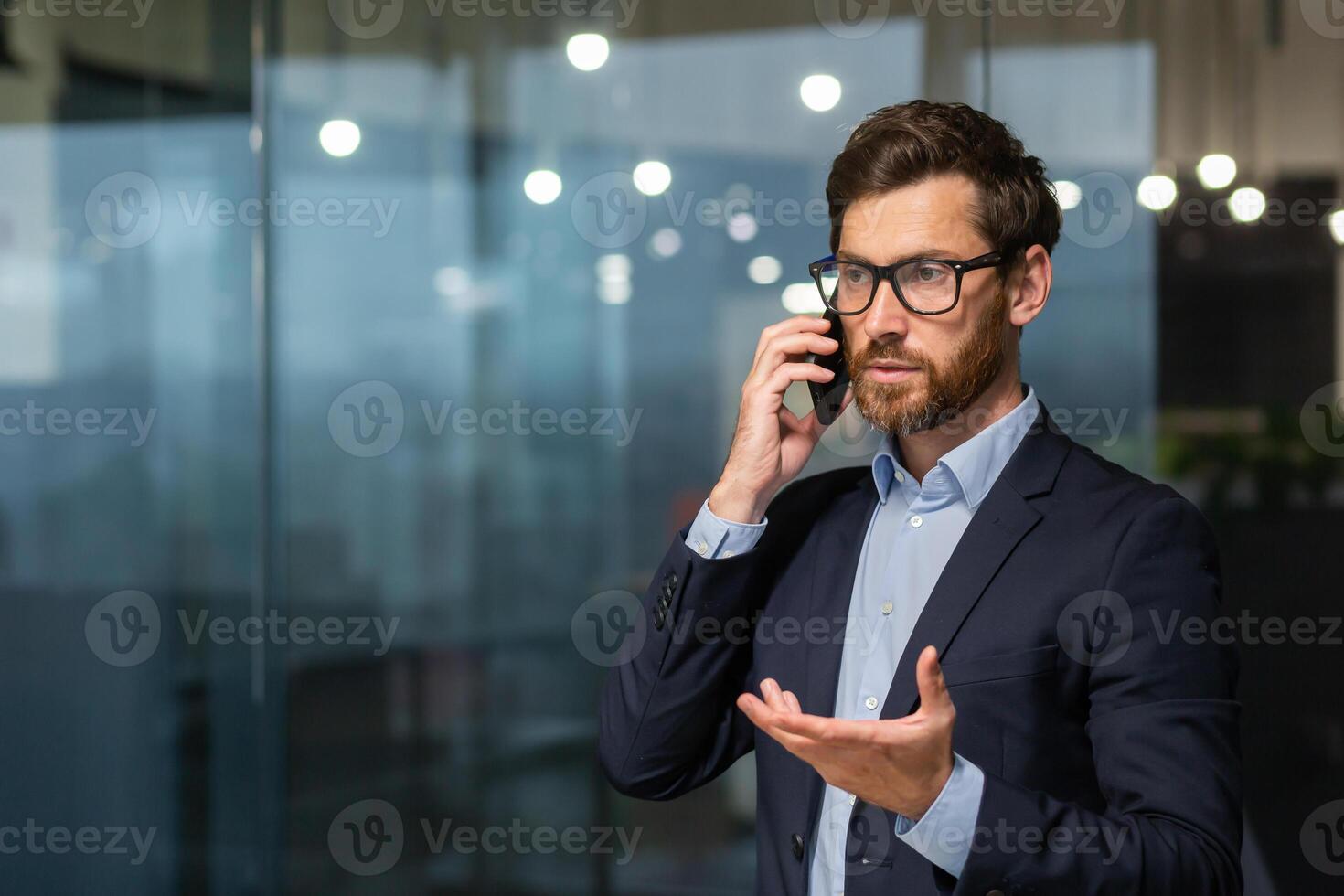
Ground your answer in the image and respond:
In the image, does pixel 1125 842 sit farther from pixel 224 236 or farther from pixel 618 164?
pixel 224 236

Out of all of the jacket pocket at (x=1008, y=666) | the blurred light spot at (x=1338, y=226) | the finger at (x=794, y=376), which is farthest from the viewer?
the blurred light spot at (x=1338, y=226)

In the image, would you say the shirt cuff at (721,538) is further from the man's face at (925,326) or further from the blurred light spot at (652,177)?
the blurred light spot at (652,177)

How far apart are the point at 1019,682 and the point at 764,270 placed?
1.89 meters

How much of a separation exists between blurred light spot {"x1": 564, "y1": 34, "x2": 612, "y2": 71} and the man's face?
185 cm

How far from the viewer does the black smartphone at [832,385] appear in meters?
1.92

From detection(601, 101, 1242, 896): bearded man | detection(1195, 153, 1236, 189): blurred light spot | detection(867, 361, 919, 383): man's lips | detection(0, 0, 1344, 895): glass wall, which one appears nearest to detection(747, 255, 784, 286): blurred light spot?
detection(0, 0, 1344, 895): glass wall

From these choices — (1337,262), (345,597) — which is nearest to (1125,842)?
(1337,262)

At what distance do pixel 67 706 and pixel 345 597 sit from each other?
77 centimetres

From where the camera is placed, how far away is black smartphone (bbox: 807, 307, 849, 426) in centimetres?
192

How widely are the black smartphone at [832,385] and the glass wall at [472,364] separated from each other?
3.98 ft

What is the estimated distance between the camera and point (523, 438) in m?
3.50

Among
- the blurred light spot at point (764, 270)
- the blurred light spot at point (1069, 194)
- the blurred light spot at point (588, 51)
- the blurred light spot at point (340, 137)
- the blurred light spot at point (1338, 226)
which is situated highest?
the blurred light spot at point (588, 51)

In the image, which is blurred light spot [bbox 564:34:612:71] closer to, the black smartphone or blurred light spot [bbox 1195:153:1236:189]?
blurred light spot [bbox 1195:153:1236:189]

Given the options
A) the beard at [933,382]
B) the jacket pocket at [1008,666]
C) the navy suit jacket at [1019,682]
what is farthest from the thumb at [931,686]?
the beard at [933,382]
